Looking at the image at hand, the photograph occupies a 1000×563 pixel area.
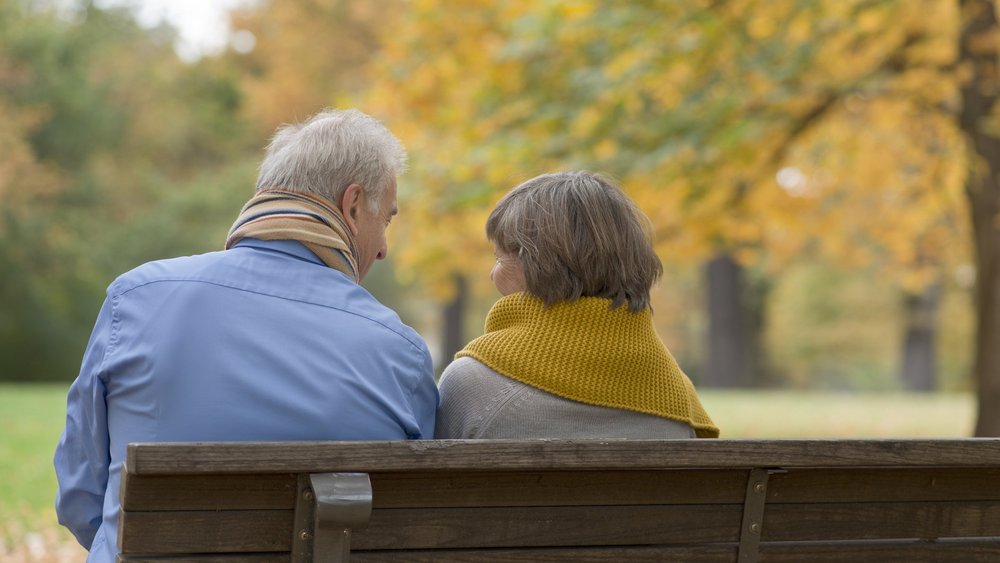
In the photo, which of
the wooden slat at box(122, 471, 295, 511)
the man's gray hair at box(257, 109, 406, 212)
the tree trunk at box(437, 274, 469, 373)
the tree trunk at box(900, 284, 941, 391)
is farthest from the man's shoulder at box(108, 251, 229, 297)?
the tree trunk at box(900, 284, 941, 391)

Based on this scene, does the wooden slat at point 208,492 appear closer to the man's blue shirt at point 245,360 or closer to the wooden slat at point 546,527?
the wooden slat at point 546,527

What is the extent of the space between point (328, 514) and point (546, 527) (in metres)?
0.44

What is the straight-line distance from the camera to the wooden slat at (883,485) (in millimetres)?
2389

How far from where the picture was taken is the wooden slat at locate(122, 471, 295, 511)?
194cm

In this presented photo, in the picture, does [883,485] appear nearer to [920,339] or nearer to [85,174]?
[85,174]

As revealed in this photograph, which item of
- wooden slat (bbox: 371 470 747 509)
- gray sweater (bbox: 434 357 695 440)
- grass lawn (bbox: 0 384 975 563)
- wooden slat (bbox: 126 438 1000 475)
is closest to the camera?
wooden slat (bbox: 126 438 1000 475)

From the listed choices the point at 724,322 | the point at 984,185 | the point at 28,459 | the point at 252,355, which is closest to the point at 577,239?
the point at 252,355

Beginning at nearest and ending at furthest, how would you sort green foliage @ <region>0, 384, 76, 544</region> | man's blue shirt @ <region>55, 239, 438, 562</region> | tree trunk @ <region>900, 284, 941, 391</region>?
man's blue shirt @ <region>55, 239, 438, 562</region>, green foliage @ <region>0, 384, 76, 544</region>, tree trunk @ <region>900, 284, 941, 391</region>

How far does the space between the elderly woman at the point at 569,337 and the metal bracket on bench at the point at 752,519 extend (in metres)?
0.36

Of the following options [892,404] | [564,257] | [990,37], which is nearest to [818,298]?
[892,404]

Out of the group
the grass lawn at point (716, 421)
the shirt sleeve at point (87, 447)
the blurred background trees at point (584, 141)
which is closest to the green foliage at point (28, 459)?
the grass lawn at point (716, 421)

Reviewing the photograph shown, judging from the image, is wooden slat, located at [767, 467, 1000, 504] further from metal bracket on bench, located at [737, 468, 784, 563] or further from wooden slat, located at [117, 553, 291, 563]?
wooden slat, located at [117, 553, 291, 563]

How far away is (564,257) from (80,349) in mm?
23871

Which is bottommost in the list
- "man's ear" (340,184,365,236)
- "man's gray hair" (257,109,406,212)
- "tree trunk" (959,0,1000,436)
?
"man's ear" (340,184,365,236)
